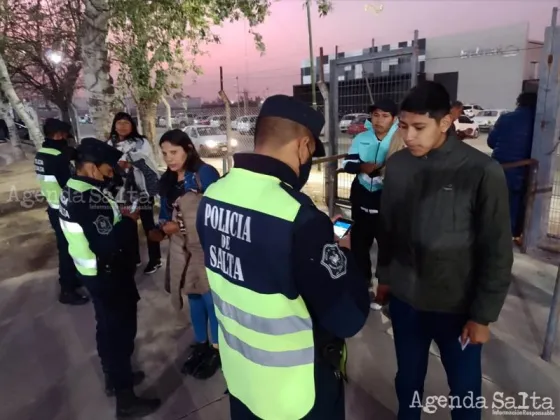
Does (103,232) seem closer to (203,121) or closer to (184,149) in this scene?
(184,149)

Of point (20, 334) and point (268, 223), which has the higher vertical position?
point (268, 223)

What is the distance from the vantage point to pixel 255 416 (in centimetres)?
159

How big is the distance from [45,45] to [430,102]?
15.8 m

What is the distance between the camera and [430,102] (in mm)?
1800

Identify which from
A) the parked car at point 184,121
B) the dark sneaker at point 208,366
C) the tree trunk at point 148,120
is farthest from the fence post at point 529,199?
the parked car at point 184,121

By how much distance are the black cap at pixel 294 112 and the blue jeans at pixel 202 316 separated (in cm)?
180

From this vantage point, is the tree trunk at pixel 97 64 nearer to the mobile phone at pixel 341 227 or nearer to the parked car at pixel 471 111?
the mobile phone at pixel 341 227

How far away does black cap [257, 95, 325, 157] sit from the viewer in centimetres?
139

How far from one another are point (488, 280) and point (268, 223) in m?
1.11

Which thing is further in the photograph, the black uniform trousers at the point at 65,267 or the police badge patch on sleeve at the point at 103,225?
the black uniform trousers at the point at 65,267

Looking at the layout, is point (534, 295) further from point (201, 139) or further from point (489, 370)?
point (201, 139)

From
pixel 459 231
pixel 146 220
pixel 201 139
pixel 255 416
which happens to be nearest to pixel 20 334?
pixel 146 220

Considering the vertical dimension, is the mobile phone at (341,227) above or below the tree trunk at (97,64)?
below

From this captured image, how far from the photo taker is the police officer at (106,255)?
2.31m
